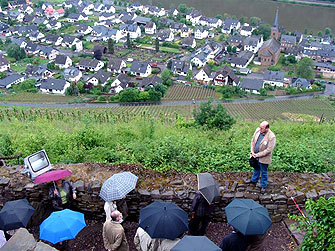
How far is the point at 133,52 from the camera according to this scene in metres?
56.0

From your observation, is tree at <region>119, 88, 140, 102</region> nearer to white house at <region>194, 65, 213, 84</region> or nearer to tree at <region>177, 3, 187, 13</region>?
white house at <region>194, 65, 213, 84</region>

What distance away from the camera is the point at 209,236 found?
6332 millimetres

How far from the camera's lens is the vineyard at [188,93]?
40.8 meters

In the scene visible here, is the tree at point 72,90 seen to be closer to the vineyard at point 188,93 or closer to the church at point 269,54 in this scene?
the vineyard at point 188,93

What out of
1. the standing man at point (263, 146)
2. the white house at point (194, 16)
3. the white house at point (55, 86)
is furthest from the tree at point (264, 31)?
the standing man at point (263, 146)

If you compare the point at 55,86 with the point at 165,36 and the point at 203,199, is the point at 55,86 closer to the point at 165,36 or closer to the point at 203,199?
the point at 165,36

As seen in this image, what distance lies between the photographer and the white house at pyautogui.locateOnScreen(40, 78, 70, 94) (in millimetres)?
42250

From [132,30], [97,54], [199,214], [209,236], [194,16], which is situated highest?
[199,214]

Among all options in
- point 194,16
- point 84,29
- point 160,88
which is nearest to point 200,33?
point 194,16

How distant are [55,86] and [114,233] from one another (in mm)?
40362

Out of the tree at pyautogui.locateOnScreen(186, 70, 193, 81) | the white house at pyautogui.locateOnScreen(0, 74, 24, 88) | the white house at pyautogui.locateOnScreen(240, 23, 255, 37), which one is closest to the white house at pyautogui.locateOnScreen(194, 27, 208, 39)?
the white house at pyautogui.locateOnScreen(240, 23, 255, 37)

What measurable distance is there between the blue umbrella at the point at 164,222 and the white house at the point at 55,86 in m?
39.7

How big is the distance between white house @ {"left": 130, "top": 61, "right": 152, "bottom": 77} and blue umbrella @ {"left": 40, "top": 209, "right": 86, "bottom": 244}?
42816 mm

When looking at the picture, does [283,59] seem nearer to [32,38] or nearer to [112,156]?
[32,38]
